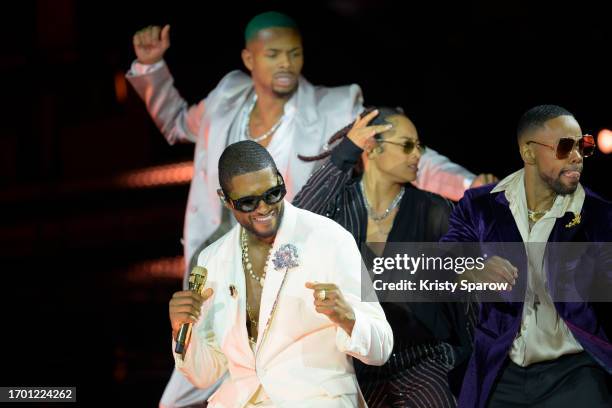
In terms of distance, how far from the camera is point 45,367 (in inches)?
250

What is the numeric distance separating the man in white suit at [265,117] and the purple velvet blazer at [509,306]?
95cm

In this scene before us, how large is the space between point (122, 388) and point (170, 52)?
2283 mm

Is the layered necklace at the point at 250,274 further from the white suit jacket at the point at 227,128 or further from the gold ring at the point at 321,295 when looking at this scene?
the white suit jacket at the point at 227,128

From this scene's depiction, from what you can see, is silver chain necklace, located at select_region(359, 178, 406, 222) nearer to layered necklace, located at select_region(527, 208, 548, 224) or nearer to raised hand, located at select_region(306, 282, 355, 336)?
layered necklace, located at select_region(527, 208, 548, 224)

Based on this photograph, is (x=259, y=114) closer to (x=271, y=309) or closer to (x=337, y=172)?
(x=337, y=172)

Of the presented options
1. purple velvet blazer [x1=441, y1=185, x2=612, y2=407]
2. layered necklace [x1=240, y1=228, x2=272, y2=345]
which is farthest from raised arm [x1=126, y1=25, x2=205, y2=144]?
purple velvet blazer [x1=441, y1=185, x2=612, y2=407]

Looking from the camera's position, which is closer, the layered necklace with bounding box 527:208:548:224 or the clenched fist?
the clenched fist

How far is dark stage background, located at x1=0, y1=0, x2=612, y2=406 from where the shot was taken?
5902mm

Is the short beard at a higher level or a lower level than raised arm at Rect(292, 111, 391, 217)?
lower

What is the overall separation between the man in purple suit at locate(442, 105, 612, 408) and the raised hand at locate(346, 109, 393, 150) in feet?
2.53

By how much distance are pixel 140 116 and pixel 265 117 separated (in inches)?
130

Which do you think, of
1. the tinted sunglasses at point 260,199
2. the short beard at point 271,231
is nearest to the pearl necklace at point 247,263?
the short beard at point 271,231

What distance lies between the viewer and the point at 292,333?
3924 millimetres

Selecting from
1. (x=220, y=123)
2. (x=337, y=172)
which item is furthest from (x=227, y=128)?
(x=337, y=172)
